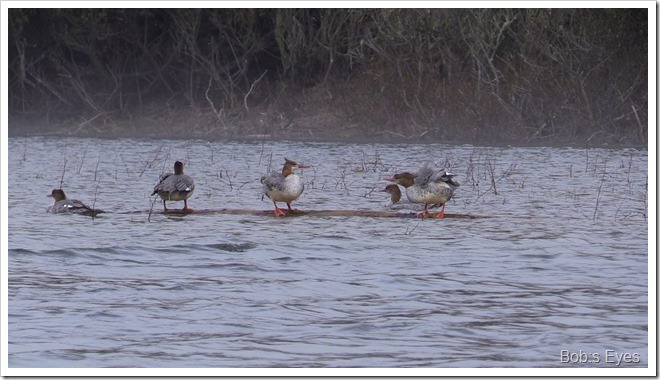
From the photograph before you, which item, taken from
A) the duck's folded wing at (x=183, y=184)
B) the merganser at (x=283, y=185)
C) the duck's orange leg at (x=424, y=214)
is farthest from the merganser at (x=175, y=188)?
the duck's orange leg at (x=424, y=214)

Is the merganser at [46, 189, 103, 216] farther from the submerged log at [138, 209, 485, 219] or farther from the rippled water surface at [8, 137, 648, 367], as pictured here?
the submerged log at [138, 209, 485, 219]

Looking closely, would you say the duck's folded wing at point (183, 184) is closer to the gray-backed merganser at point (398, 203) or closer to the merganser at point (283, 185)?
the merganser at point (283, 185)

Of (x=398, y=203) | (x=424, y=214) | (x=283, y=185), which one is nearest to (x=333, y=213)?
(x=283, y=185)

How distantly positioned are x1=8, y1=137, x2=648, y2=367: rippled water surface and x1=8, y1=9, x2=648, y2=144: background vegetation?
482 inches

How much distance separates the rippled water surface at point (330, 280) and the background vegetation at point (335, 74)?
1225 cm

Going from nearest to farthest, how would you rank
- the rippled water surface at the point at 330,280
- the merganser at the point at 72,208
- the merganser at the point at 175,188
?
the rippled water surface at the point at 330,280 < the merganser at the point at 175,188 < the merganser at the point at 72,208

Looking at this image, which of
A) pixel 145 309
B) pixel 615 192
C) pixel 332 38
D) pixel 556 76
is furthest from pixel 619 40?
pixel 145 309

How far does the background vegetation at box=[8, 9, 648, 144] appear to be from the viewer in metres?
31.9

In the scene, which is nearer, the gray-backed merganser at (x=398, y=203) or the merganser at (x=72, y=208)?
the merganser at (x=72, y=208)

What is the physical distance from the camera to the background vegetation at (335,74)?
31.9m

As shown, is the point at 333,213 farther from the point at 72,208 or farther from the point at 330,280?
the point at 330,280

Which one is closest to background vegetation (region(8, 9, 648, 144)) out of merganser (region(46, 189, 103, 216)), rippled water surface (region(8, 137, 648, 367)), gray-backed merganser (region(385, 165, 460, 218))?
rippled water surface (region(8, 137, 648, 367))

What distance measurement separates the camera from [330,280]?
11.2 m

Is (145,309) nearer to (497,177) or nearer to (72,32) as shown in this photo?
(497,177)
